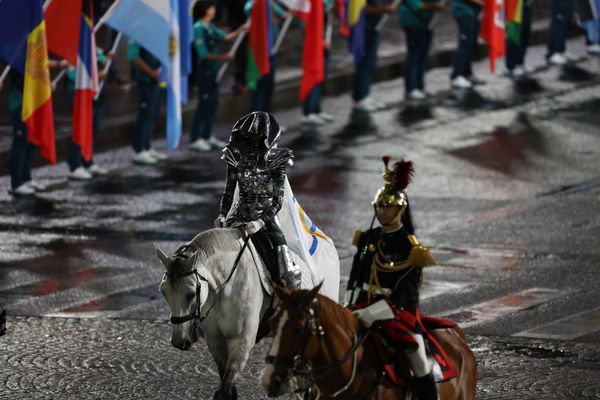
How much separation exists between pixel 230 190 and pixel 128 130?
13600mm

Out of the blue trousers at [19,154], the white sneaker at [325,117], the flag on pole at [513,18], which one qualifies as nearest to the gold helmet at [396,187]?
the blue trousers at [19,154]

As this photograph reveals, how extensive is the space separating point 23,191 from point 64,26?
251 cm

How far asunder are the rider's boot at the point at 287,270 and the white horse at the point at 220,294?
0.16 meters

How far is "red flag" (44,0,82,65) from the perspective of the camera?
19359mm

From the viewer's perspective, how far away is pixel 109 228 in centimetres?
1877

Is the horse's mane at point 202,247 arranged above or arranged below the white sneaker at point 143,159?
above

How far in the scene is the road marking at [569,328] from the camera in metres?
13.8

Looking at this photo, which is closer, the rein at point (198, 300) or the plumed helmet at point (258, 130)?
the rein at point (198, 300)

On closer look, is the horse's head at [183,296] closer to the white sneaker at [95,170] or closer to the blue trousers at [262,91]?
the white sneaker at [95,170]

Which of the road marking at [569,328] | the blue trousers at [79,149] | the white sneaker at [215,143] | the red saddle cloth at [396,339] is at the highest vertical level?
the red saddle cloth at [396,339]

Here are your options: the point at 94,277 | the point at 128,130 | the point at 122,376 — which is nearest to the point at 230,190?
the point at 122,376

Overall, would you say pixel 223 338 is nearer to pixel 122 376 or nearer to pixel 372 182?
pixel 122 376

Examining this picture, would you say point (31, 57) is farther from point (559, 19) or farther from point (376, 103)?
point (559, 19)

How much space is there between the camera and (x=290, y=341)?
8.04 meters
